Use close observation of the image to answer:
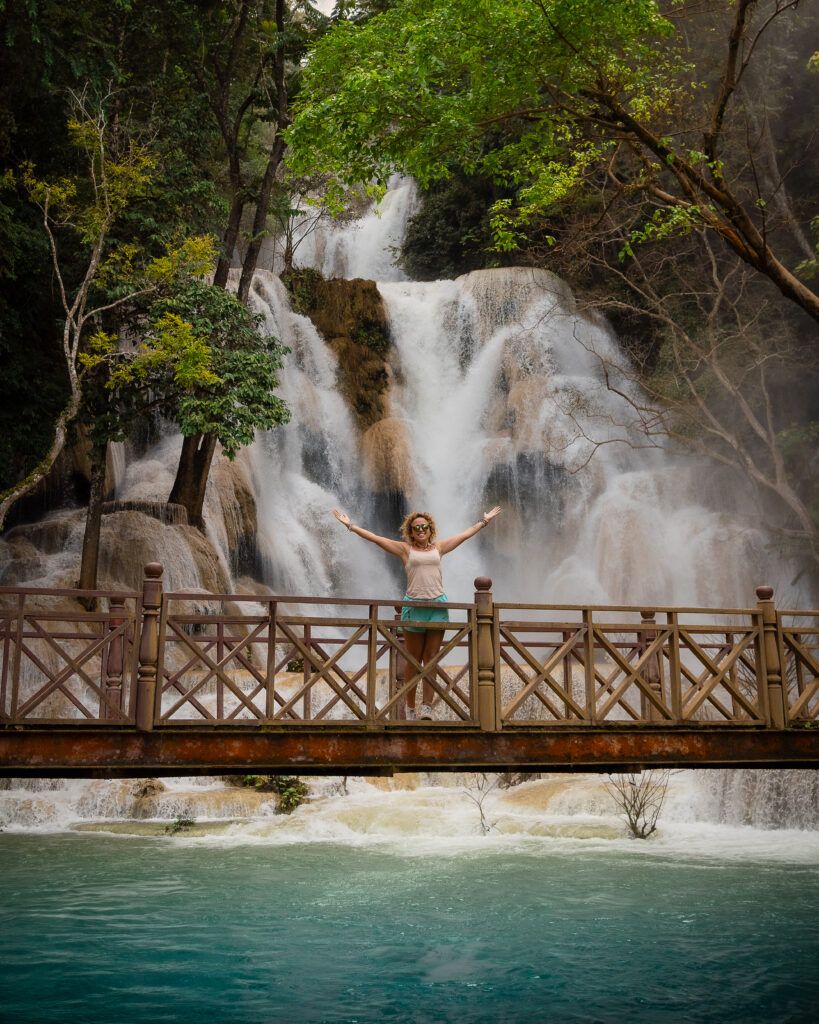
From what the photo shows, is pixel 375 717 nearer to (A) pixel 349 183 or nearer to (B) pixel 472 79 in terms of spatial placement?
(A) pixel 349 183

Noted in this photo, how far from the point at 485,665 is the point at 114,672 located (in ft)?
9.94

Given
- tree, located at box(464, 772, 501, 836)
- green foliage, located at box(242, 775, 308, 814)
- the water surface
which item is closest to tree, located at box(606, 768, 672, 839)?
the water surface

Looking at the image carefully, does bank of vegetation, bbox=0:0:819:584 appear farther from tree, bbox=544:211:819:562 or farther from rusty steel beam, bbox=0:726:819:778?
rusty steel beam, bbox=0:726:819:778

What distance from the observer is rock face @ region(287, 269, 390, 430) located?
1176 inches

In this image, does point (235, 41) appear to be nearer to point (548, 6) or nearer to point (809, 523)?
point (548, 6)

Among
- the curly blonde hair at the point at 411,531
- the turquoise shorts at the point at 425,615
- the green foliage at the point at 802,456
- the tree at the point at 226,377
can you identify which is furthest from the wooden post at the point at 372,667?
the green foliage at the point at 802,456

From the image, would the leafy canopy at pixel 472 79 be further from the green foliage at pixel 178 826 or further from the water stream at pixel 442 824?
the green foliage at pixel 178 826

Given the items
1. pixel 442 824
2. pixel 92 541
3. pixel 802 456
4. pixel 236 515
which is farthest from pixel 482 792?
pixel 802 456

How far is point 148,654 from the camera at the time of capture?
28.0 ft

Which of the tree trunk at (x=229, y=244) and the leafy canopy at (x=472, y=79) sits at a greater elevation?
the tree trunk at (x=229, y=244)

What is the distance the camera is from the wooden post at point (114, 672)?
8812mm

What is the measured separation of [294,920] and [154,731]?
11.5 ft

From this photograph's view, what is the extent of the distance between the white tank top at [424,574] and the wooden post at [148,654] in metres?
2.13

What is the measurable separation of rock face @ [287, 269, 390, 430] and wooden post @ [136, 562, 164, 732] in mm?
21015
